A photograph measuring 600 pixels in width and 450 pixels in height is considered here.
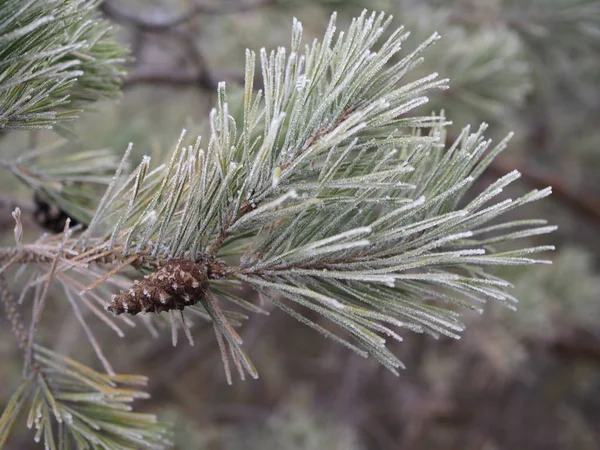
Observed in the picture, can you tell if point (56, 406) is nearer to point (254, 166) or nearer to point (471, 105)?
point (254, 166)

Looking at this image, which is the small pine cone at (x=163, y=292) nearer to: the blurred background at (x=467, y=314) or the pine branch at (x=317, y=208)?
the pine branch at (x=317, y=208)

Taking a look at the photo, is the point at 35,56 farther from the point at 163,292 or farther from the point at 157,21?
the point at 157,21

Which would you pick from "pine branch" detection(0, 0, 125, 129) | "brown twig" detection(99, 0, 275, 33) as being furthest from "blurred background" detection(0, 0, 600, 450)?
"pine branch" detection(0, 0, 125, 129)

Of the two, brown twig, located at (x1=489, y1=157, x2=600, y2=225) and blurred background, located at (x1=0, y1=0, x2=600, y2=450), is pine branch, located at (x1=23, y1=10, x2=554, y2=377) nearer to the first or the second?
blurred background, located at (x1=0, y1=0, x2=600, y2=450)

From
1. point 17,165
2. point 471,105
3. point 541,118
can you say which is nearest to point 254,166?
point 17,165

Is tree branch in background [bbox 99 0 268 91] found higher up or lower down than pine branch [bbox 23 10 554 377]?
higher up
